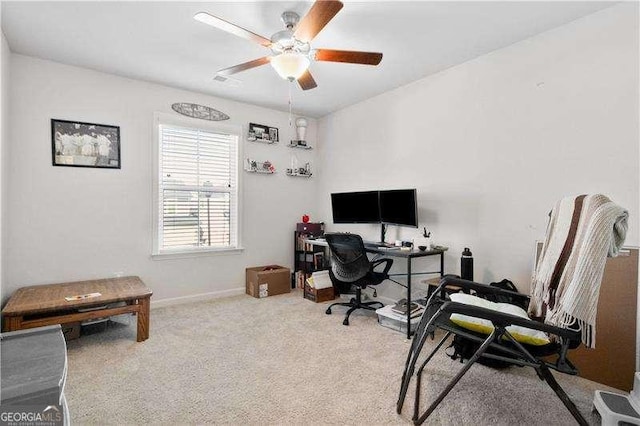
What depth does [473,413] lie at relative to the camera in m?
1.71

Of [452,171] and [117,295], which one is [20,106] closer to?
[117,295]

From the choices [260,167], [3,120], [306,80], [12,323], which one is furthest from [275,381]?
[3,120]

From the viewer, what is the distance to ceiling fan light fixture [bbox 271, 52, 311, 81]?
215 cm

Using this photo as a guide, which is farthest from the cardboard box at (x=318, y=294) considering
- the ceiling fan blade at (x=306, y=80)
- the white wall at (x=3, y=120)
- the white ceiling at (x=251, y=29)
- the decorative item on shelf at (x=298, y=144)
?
the white wall at (x=3, y=120)

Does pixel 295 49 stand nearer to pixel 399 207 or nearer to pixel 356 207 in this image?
pixel 399 207

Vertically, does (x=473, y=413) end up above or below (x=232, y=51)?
below

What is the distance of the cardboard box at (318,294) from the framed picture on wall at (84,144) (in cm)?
246

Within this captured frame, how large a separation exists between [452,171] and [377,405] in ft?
7.24

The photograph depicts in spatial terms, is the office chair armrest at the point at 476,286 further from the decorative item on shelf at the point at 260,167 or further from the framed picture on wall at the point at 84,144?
the framed picture on wall at the point at 84,144

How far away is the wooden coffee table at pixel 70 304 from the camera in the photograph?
89.4 inches

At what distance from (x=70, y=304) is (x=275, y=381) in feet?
5.51

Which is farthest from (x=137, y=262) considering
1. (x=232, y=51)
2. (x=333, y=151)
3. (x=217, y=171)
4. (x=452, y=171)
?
(x=452, y=171)

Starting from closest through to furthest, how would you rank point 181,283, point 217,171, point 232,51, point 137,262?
point 232,51, point 137,262, point 181,283, point 217,171

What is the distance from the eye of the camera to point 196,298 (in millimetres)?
3771
